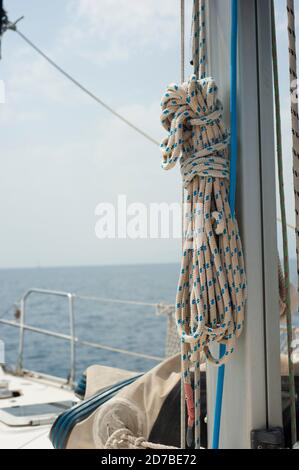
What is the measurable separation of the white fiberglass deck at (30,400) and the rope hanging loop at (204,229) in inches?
45.0

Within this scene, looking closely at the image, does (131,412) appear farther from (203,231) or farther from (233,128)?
(233,128)

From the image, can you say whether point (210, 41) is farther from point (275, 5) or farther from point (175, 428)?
point (175, 428)

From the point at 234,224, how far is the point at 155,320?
87.9 feet

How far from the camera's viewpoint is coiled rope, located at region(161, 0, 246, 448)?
953 mm

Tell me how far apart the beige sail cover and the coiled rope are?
1.00ft

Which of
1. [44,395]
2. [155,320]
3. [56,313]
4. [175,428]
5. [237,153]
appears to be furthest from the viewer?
[56,313]

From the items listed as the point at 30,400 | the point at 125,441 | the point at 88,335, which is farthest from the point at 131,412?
the point at 88,335

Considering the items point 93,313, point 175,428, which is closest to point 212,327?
point 175,428

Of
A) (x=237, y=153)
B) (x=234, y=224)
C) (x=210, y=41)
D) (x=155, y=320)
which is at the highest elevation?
(x=210, y=41)

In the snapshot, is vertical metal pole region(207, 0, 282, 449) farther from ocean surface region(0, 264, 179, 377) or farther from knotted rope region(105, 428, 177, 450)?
ocean surface region(0, 264, 179, 377)

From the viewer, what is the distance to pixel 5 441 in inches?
78.4

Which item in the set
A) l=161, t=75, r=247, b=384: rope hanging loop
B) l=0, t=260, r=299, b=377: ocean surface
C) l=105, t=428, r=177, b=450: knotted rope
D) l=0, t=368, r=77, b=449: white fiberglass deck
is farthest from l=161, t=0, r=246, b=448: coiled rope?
l=0, t=260, r=299, b=377: ocean surface

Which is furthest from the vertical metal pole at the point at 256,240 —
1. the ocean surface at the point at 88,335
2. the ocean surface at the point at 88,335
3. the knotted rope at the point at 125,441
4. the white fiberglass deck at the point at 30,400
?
the ocean surface at the point at 88,335

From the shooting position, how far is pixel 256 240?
99cm
